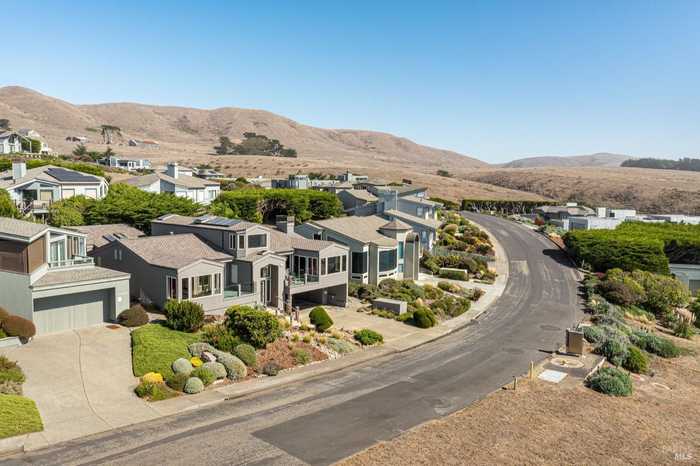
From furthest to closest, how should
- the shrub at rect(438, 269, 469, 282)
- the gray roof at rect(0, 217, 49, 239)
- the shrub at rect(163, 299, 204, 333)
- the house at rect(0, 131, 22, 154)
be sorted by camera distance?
the house at rect(0, 131, 22, 154) → the shrub at rect(438, 269, 469, 282) → the shrub at rect(163, 299, 204, 333) → the gray roof at rect(0, 217, 49, 239)

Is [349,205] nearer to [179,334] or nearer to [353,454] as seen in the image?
[179,334]

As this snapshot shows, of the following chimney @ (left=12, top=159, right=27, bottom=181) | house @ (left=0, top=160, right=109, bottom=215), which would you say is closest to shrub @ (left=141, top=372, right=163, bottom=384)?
house @ (left=0, top=160, right=109, bottom=215)

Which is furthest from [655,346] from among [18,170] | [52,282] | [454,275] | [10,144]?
[10,144]

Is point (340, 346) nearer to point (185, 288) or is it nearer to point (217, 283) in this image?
point (217, 283)

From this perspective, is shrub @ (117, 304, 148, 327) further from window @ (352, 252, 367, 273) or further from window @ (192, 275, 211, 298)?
window @ (352, 252, 367, 273)

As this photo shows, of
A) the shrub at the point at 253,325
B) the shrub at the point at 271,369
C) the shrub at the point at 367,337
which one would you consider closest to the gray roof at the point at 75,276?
the shrub at the point at 253,325

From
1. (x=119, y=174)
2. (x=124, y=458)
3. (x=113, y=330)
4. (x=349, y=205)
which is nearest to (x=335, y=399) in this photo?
(x=124, y=458)

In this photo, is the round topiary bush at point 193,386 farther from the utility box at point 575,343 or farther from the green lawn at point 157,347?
the utility box at point 575,343
